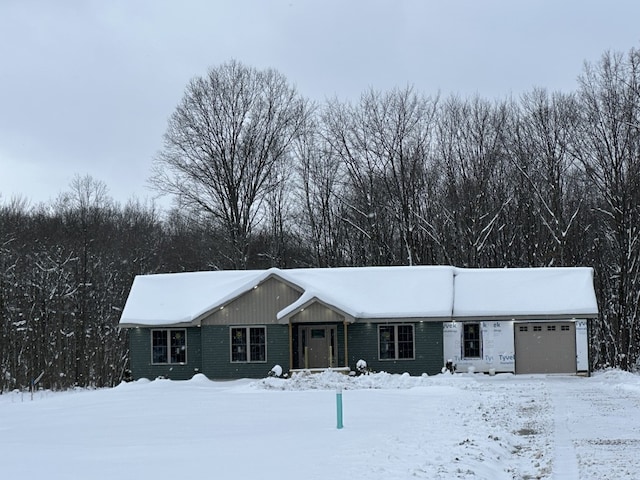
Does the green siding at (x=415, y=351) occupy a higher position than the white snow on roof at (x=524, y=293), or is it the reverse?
the white snow on roof at (x=524, y=293)

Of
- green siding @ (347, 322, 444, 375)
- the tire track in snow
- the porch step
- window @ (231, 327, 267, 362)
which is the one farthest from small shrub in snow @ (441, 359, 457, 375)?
the tire track in snow

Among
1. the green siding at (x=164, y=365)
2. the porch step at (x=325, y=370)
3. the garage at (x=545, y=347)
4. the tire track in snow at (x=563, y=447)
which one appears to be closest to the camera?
the tire track in snow at (x=563, y=447)

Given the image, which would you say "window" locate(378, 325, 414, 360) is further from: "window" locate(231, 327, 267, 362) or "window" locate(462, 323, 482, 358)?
"window" locate(231, 327, 267, 362)

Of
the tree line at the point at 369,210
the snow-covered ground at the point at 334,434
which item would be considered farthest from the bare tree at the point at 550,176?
the snow-covered ground at the point at 334,434

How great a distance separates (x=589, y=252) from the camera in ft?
168

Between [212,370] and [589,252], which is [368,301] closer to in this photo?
[212,370]

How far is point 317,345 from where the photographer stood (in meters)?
36.6

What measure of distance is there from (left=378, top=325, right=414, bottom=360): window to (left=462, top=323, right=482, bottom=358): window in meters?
2.15

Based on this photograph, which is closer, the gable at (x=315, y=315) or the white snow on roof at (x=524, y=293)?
the gable at (x=315, y=315)

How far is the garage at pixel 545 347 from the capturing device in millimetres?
35812

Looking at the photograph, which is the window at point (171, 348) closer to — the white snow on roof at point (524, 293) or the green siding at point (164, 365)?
the green siding at point (164, 365)

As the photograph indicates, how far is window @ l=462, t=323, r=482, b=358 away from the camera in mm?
36062

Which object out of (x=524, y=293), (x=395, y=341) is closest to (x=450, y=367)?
(x=395, y=341)

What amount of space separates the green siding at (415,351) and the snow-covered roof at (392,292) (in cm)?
67
